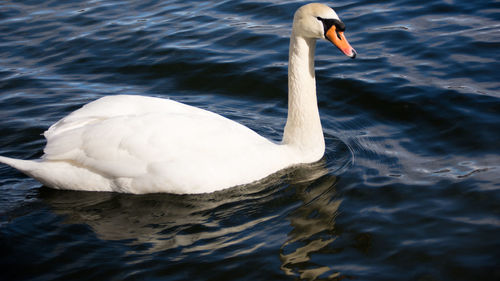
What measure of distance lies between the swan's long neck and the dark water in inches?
10.0

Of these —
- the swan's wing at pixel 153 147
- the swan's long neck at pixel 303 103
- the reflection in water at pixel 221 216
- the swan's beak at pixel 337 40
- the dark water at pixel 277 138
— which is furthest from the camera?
the swan's long neck at pixel 303 103

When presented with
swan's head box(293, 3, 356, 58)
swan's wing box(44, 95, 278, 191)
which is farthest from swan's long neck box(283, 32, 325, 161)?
swan's wing box(44, 95, 278, 191)

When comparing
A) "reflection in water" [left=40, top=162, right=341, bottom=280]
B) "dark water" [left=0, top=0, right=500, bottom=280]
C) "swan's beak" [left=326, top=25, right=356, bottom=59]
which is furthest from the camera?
"swan's beak" [left=326, top=25, right=356, bottom=59]

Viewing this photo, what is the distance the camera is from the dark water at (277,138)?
17.6 feet

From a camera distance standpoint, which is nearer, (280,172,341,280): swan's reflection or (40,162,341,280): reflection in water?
(280,172,341,280): swan's reflection

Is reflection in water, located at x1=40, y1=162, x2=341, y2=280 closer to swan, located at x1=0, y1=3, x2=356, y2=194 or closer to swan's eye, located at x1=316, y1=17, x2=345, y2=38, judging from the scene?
swan, located at x1=0, y1=3, x2=356, y2=194

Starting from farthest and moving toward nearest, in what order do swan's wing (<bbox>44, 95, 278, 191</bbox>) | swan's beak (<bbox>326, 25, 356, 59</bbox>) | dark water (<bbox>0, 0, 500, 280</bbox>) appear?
swan's beak (<bbox>326, 25, 356, 59</bbox>) → swan's wing (<bbox>44, 95, 278, 191</bbox>) → dark water (<bbox>0, 0, 500, 280</bbox>)

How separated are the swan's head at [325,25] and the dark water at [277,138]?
1.39 m

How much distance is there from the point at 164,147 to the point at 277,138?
207 cm

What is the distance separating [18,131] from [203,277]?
418 cm

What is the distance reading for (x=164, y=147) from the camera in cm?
625

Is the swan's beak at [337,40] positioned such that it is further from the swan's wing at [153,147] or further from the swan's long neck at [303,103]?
the swan's wing at [153,147]

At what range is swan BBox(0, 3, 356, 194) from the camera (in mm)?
6270

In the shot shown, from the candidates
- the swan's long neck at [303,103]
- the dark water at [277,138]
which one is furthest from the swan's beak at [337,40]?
the dark water at [277,138]
